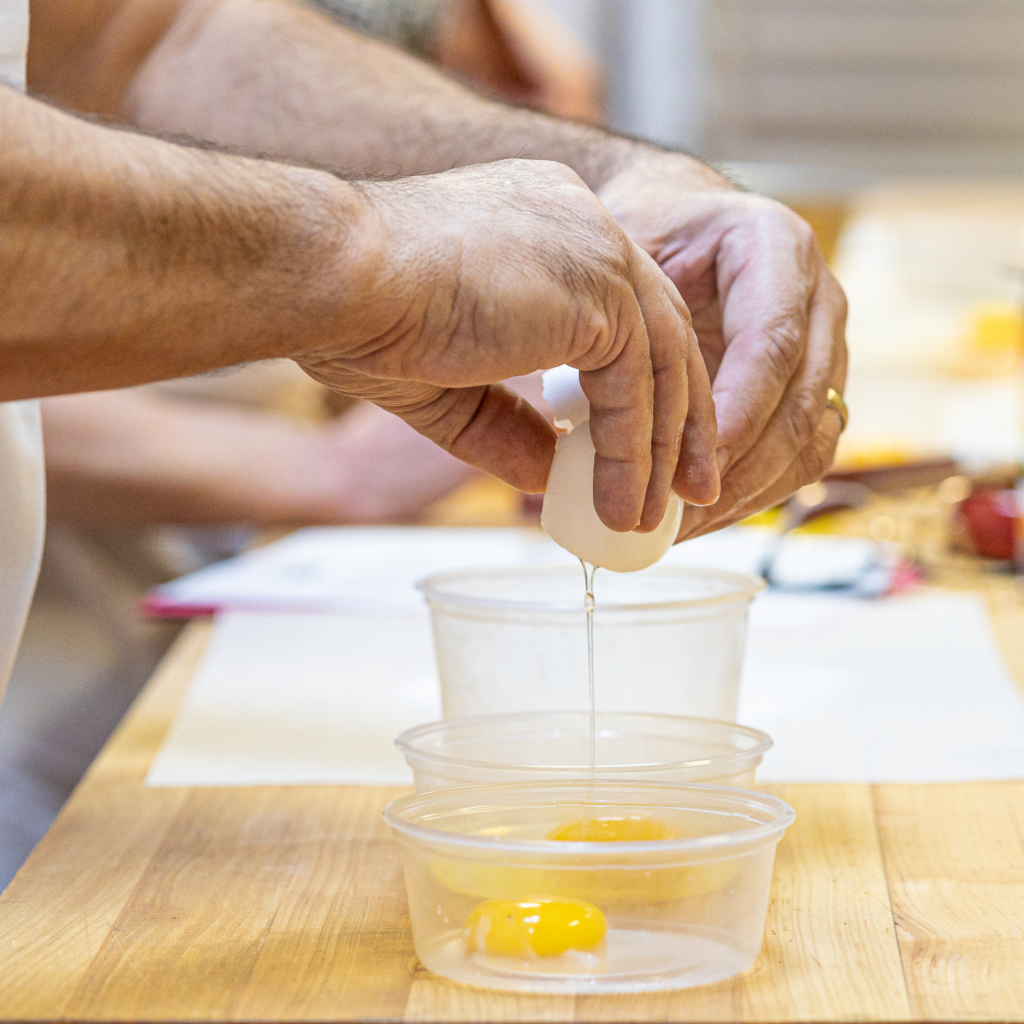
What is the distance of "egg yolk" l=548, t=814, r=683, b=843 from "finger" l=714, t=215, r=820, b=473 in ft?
0.79

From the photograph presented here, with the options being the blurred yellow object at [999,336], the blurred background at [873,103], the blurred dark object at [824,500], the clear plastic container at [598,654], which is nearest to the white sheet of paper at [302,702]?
the clear plastic container at [598,654]

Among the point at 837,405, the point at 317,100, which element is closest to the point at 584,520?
the point at 837,405

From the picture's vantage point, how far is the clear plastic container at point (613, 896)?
0.52m

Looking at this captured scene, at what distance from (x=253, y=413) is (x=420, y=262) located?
1.91 metres

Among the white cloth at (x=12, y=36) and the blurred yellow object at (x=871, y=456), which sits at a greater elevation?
the white cloth at (x=12, y=36)

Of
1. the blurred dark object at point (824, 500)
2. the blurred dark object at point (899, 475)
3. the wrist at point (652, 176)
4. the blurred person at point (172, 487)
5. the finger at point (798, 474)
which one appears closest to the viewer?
the finger at point (798, 474)

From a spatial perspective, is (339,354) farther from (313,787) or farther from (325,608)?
(325,608)

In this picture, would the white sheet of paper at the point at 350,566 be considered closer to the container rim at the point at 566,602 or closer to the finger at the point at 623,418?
the container rim at the point at 566,602

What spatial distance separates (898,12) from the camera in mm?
3738

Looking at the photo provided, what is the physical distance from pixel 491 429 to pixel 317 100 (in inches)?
21.4

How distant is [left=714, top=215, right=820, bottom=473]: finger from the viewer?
755 mm

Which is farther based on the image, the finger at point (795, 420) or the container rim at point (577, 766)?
the finger at point (795, 420)

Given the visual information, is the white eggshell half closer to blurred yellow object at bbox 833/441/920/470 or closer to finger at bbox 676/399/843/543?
finger at bbox 676/399/843/543

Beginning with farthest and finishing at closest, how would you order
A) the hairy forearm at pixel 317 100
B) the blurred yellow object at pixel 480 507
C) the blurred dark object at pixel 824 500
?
the blurred yellow object at pixel 480 507
the blurred dark object at pixel 824 500
the hairy forearm at pixel 317 100
